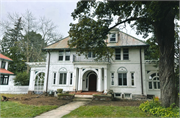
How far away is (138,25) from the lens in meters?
10.8

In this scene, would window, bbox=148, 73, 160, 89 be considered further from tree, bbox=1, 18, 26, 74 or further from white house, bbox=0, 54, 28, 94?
tree, bbox=1, 18, 26, 74

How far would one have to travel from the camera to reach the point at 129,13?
902 centimetres

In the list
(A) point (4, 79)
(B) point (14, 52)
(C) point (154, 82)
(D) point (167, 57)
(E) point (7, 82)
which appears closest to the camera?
(D) point (167, 57)

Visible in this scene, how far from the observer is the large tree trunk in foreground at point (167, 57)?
7344 mm

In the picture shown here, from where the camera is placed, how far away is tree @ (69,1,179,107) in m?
7.28

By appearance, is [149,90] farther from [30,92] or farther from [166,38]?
[30,92]

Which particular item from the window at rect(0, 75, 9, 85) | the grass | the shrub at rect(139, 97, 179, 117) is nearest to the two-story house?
the window at rect(0, 75, 9, 85)

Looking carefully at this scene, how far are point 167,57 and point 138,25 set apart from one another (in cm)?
418

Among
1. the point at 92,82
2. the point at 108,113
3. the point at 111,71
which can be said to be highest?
the point at 111,71

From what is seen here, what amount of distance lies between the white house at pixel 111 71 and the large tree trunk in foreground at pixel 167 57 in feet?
23.1

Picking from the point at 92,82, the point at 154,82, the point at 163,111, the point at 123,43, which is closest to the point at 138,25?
the point at 123,43

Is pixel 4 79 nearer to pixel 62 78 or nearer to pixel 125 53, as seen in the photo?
pixel 62 78

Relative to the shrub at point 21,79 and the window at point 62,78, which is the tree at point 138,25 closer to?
the window at point 62,78

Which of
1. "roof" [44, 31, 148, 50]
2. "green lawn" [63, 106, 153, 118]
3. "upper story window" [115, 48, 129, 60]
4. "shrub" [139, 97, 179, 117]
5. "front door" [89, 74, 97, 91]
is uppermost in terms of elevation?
"roof" [44, 31, 148, 50]
